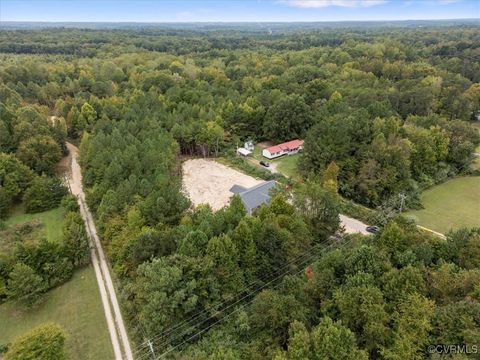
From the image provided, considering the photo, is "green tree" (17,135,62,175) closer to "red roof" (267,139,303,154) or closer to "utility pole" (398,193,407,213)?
"red roof" (267,139,303,154)

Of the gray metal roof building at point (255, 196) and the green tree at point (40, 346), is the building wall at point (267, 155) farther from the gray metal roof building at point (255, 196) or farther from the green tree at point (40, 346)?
the green tree at point (40, 346)

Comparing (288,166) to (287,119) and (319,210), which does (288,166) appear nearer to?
(287,119)

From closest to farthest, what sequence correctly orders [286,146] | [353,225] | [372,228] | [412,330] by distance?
[412,330] → [372,228] → [353,225] → [286,146]

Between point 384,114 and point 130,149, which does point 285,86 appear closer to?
point 384,114

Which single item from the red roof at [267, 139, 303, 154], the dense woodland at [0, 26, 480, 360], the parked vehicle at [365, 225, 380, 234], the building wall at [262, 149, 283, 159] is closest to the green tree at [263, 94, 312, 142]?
the dense woodland at [0, 26, 480, 360]

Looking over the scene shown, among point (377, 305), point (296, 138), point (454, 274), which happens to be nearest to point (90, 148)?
point (296, 138)

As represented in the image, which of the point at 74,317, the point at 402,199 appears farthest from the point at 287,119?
the point at 74,317

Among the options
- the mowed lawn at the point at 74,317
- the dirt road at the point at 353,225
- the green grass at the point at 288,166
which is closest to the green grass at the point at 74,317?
the mowed lawn at the point at 74,317

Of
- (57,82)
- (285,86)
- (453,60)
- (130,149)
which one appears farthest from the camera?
(453,60)
